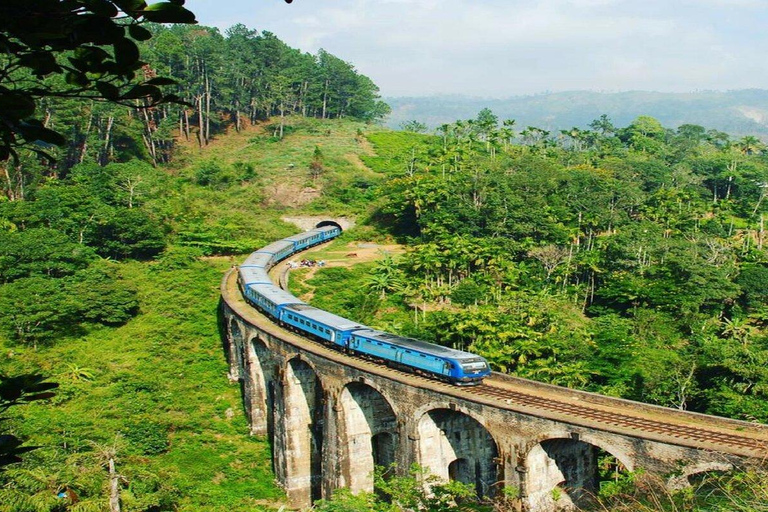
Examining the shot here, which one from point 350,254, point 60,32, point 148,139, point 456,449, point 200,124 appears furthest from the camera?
point 200,124

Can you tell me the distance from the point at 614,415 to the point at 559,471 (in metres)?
3.16

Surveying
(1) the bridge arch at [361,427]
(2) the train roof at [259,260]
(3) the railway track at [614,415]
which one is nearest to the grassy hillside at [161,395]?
(2) the train roof at [259,260]

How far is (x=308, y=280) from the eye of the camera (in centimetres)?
5875

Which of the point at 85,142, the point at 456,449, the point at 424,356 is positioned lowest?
the point at 456,449

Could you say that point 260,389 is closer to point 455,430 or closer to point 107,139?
point 455,430

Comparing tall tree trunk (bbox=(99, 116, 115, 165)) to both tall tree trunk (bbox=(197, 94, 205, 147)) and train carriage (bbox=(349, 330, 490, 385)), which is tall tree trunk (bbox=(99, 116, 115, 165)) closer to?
tall tree trunk (bbox=(197, 94, 205, 147))

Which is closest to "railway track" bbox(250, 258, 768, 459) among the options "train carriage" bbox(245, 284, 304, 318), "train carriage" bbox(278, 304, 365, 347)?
"train carriage" bbox(278, 304, 365, 347)

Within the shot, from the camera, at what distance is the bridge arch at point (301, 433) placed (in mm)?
37312

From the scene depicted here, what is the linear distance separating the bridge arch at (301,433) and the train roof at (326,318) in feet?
8.92

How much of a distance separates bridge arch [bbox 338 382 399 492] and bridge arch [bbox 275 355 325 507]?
393 centimetres

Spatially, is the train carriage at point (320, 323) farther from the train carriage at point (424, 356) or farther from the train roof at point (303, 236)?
the train roof at point (303, 236)

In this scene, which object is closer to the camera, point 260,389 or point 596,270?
point 260,389

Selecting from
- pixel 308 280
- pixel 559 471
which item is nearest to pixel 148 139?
pixel 308 280

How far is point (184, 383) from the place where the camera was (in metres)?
45.5
